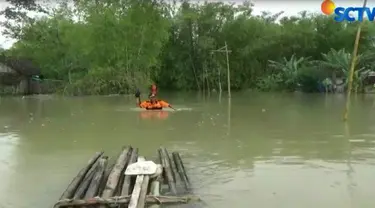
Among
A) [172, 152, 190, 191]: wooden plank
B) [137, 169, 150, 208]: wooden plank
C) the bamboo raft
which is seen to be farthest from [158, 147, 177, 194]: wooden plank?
[137, 169, 150, 208]: wooden plank

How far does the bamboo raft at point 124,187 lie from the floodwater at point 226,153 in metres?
0.30

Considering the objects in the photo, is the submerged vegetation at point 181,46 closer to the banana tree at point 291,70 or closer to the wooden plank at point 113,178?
the banana tree at point 291,70

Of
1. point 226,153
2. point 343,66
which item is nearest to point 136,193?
point 226,153

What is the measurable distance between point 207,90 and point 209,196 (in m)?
30.9

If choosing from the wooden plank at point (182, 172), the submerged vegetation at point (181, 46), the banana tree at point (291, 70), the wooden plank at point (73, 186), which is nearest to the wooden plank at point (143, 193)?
the wooden plank at point (182, 172)

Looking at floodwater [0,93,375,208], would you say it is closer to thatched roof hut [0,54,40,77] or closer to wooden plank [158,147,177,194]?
wooden plank [158,147,177,194]

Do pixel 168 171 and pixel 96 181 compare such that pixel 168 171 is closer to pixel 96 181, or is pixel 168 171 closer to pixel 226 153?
pixel 96 181

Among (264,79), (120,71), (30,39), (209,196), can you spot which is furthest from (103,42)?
(209,196)

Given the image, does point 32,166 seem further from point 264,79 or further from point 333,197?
point 264,79

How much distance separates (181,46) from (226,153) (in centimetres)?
2923

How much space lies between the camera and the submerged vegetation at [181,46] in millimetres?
30245

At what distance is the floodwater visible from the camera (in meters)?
6.02

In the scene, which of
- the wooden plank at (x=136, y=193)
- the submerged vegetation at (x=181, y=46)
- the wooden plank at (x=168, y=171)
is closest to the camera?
the wooden plank at (x=136, y=193)

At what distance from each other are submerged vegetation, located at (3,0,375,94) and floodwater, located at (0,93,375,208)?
15013 millimetres
